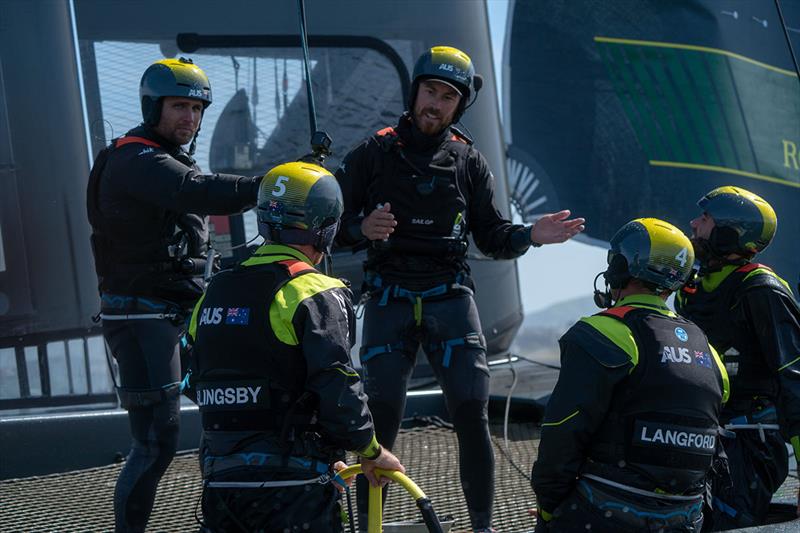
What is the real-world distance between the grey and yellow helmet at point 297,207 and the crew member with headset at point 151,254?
0.61 metres

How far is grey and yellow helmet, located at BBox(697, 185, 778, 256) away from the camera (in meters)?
4.21

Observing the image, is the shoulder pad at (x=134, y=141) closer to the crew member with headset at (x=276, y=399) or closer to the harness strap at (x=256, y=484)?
the crew member with headset at (x=276, y=399)

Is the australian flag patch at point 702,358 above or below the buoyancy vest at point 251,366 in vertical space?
below

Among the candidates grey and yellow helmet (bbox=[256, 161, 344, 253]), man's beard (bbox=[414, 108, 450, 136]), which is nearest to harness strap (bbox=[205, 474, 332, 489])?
grey and yellow helmet (bbox=[256, 161, 344, 253])

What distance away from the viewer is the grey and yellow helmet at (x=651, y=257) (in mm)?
3209

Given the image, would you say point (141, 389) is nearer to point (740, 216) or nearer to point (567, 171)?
point (740, 216)

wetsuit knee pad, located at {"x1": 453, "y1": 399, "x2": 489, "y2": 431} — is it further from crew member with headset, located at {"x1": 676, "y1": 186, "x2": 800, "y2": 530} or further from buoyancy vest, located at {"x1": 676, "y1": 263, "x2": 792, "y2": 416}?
buoyancy vest, located at {"x1": 676, "y1": 263, "x2": 792, "y2": 416}

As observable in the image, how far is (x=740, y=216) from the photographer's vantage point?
4242mm

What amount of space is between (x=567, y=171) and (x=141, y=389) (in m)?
4.34

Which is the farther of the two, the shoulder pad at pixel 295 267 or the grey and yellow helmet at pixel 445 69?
the grey and yellow helmet at pixel 445 69

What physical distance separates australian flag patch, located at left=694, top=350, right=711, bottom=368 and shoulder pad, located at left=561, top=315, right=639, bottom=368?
8.0 inches

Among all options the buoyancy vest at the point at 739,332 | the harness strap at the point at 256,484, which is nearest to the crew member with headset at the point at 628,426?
the harness strap at the point at 256,484

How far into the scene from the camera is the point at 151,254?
13.1 feet

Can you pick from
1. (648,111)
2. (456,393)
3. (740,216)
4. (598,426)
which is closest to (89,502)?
(456,393)
